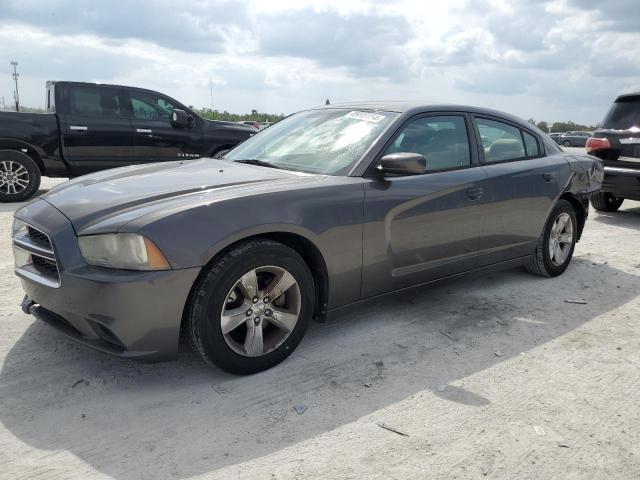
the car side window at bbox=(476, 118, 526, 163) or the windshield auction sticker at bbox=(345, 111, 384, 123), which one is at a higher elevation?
the windshield auction sticker at bbox=(345, 111, 384, 123)

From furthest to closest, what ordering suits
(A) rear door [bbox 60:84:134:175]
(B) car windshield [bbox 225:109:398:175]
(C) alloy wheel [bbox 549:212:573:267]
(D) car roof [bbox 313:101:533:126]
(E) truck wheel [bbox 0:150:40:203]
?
(A) rear door [bbox 60:84:134:175] < (E) truck wheel [bbox 0:150:40:203] < (C) alloy wheel [bbox 549:212:573:267] < (D) car roof [bbox 313:101:533:126] < (B) car windshield [bbox 225:109:398:175]

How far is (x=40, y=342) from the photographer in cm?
340

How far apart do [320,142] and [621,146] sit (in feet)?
17.1

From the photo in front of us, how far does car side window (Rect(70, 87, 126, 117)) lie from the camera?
340 inches

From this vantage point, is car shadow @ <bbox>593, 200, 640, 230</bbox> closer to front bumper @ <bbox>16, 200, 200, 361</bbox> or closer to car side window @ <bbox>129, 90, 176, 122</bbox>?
front bumper @ <bbox>16, 200, 200, 361</bbox>

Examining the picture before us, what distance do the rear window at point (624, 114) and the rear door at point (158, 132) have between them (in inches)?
247

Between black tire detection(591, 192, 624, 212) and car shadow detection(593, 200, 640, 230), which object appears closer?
car shadow detection(593, 200, 640, 230)

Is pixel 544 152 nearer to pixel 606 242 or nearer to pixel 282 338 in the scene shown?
pixel 606 242

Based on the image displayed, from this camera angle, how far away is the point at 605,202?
8.45 meters

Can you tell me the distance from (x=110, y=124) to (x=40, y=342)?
6.17m

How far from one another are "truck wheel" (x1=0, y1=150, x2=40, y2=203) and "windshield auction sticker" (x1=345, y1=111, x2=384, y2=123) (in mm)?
6214

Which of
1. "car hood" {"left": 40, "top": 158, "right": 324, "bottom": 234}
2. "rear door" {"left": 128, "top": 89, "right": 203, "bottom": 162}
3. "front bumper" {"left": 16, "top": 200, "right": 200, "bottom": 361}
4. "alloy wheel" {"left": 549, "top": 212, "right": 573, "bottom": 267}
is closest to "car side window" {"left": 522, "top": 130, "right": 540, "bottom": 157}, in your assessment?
"alloy wheel" {"left": 549, "top": 212, "right": 573, "bottom": 267}

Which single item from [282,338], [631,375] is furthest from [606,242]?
[282,338]

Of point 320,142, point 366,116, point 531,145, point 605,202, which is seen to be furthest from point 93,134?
point 605,202
